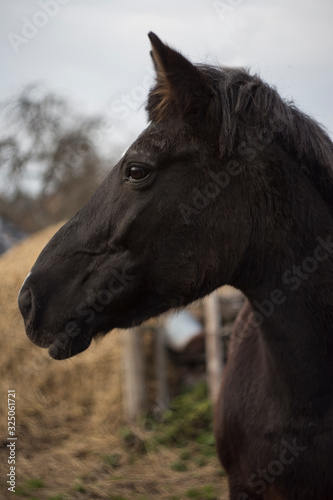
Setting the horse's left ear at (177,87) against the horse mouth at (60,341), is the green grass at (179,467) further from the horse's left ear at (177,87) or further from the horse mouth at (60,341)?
the horse's left ear at (177,87)

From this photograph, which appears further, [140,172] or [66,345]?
[66,345]

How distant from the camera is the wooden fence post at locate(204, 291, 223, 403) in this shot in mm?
6125

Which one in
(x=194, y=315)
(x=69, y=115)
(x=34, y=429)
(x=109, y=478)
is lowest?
(x=109, y=478)

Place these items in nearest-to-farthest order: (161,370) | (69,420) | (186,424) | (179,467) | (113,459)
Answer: (179,467) → (113,459) → (186,424) → (161,370) → (69,420)

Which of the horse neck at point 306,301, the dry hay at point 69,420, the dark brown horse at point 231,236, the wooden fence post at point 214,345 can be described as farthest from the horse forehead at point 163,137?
the wooden fence post at point 214,345

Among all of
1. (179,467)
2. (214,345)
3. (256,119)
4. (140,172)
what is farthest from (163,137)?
(214,345)

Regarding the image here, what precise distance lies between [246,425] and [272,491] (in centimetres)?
32

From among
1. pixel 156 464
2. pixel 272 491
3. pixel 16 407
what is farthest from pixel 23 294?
pixel 16 407

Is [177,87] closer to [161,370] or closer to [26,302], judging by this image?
[26,302]

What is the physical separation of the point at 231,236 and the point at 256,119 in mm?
531

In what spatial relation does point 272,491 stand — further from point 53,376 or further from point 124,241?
point 53,376

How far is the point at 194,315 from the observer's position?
23.7ft

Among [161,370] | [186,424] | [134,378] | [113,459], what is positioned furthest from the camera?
[161,370]

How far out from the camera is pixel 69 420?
673 cm
